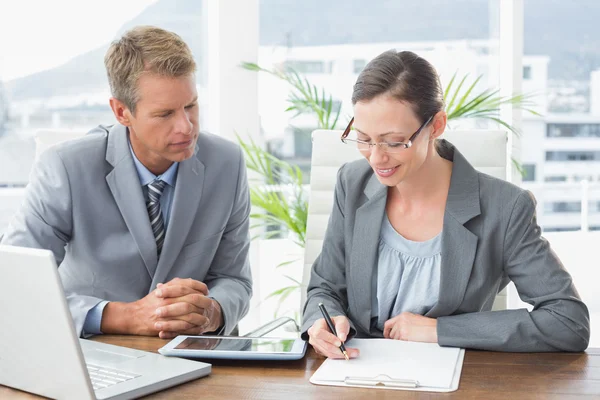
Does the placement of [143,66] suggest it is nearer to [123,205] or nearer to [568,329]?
[123,205]

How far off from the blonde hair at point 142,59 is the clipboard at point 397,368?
33.1 inches

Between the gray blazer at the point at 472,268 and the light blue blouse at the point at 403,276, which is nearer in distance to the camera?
the gray blazer at the point at 472,268

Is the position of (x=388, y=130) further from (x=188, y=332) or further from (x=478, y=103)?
(x=478, y=103)

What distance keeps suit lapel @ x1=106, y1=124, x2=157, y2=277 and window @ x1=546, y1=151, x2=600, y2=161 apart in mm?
2786

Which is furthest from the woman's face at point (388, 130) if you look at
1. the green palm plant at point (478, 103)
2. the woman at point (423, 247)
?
the green palm plant at point (478, 103)

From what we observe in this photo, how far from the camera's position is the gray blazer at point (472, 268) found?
1.54 m

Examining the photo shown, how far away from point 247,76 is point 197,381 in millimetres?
2439

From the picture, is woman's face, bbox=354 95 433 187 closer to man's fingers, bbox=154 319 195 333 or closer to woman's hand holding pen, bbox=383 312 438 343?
woman's hand holding pen, bbox=383 312 438 343

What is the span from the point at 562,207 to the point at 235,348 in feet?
10.4

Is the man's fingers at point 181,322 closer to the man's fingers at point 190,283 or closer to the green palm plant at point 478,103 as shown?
the man's fingers at point 190,283

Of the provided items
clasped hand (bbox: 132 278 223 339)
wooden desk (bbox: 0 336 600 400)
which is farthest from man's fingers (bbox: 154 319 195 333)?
wooden desk (bbox: 0 336 600 400)

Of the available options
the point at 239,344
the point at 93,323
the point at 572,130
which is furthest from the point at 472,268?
the point at 572,130

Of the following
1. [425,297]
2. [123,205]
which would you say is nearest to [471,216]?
[425,297]

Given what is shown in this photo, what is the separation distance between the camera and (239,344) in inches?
60.2
